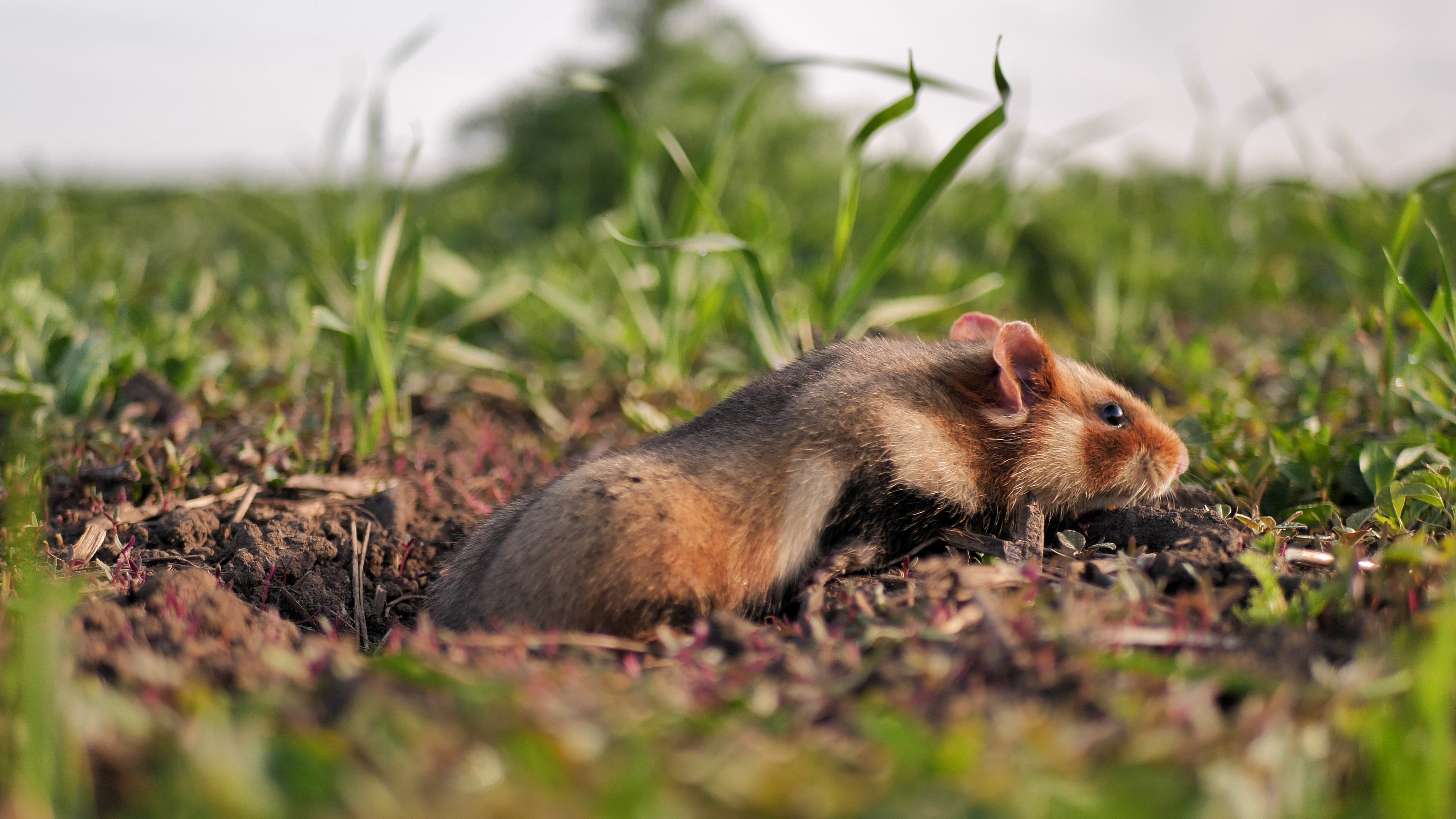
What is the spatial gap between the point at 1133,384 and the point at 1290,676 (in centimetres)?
321

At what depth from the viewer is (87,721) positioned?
145 centimetres

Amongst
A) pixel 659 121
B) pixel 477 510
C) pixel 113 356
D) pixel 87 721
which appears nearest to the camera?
pixel 87 721

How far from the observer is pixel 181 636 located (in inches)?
78.5

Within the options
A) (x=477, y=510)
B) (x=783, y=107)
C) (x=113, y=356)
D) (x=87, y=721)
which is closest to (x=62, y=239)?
(x=113, y=356)

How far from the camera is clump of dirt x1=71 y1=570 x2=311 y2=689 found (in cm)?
175

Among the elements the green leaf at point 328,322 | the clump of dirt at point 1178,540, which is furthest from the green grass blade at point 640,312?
the clump of dirt at point 1178,540

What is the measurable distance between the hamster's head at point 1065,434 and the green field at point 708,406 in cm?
26

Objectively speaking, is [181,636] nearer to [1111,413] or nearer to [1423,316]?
[1111,413]

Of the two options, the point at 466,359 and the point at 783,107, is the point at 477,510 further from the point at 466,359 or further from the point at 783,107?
the point at 783,107

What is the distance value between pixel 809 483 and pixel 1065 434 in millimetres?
965

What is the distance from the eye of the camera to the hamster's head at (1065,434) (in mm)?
2967

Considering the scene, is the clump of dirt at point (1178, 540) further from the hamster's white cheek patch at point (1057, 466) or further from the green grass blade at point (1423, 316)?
the green grass blade at point (1423, 316)

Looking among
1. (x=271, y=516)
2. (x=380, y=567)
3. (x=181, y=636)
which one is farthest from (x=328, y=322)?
(x=181, y=636)

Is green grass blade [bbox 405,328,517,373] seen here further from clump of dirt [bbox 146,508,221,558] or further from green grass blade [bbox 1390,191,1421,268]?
green grass blade [bbox 1390,191,1421,268]
